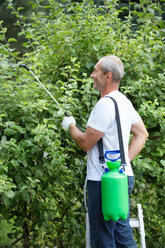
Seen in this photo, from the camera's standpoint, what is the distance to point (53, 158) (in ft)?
9.20

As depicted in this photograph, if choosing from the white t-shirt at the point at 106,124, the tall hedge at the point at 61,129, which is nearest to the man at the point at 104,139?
the white t-shirt at the point at 106,124

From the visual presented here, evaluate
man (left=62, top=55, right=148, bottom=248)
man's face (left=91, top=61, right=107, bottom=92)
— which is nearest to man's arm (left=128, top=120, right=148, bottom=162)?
man (left=62, top=55, right=148, bottom=248)

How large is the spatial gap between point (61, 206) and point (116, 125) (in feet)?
4.00

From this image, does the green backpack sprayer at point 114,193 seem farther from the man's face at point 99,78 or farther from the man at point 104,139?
the man's face at point 99,78

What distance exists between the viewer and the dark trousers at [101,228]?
2.36 meters

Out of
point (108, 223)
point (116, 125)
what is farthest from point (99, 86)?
point (108, 223)

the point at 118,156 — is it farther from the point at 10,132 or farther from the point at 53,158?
the point at 10,132

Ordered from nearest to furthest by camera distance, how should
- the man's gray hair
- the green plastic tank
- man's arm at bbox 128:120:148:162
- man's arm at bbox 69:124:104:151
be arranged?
the green plastic tank, man's arm at bbox 69:124:104:151, the man's gray hair, man's arm at bbox 128:120:148:162

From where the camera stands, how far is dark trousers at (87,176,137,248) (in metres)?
2.36

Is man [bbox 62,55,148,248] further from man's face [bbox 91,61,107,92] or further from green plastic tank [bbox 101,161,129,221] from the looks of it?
green plastic tank [bbox 101,161,129,221]

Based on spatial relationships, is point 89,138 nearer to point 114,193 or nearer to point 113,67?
point 114,193

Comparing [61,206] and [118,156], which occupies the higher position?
[118,156]

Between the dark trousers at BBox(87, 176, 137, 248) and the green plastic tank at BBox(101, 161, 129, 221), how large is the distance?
11cm

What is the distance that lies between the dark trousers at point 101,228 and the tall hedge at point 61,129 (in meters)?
0.48
